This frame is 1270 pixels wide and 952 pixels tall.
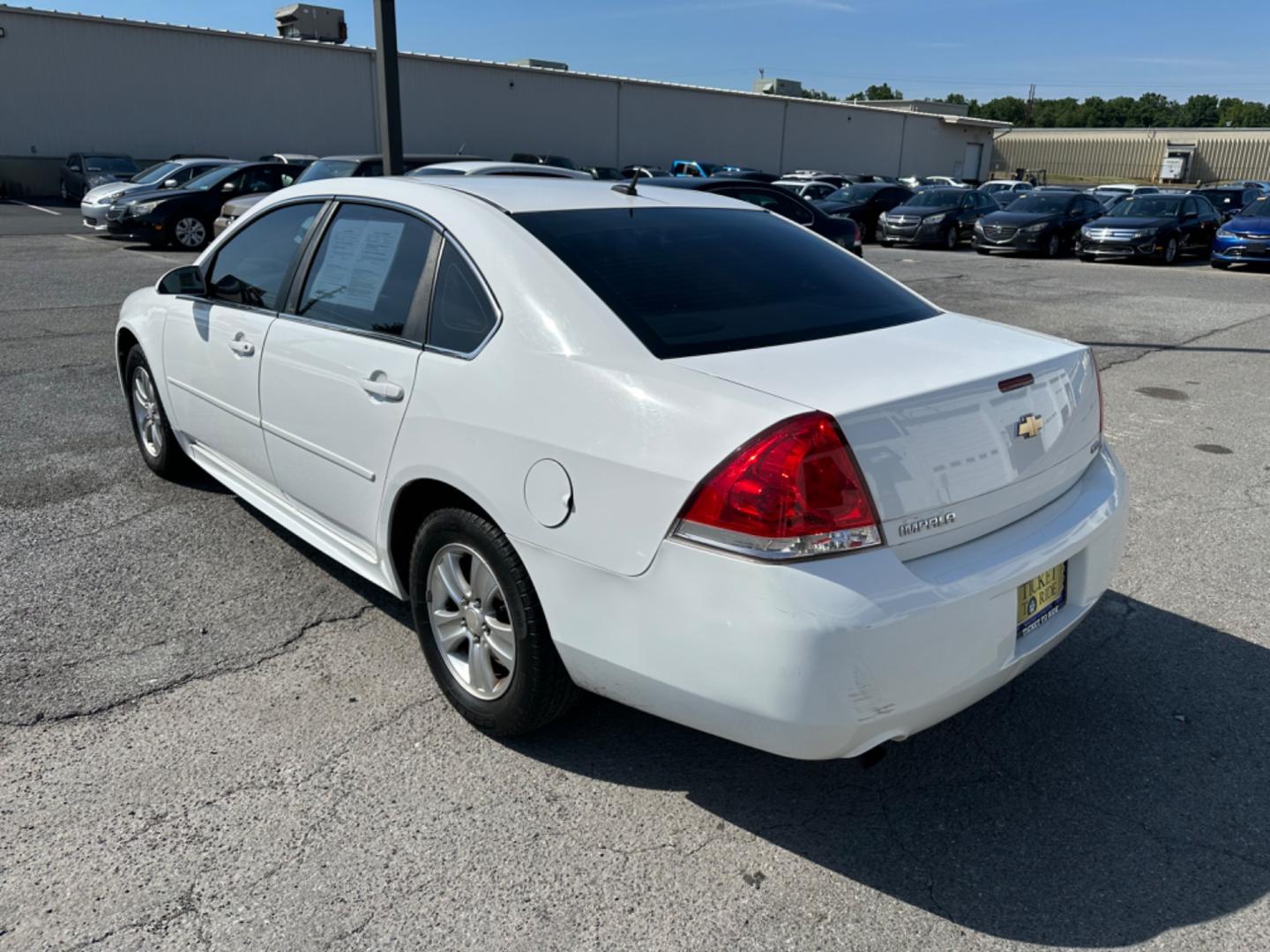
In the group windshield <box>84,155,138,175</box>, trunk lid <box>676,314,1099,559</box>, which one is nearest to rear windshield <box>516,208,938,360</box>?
trunk lid <box>676,314,1099,559</box>

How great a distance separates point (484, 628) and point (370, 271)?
1.34m

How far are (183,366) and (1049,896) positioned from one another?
3.98 meters

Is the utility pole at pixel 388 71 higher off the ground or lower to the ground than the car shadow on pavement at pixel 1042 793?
higher

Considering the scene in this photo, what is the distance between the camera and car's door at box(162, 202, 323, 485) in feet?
12.6

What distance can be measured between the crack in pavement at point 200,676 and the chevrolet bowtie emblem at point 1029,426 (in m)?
2.52

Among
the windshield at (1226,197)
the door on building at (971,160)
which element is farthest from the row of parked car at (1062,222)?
the door on building at (971,160)

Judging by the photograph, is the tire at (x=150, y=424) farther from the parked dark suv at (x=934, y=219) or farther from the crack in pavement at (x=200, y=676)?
the parked dark suv at (x=934, y=219)

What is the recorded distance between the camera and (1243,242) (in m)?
18.4

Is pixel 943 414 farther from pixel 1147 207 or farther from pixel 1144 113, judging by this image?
pixel 1144 113

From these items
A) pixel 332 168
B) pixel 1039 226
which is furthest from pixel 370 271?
pixel 1039 226

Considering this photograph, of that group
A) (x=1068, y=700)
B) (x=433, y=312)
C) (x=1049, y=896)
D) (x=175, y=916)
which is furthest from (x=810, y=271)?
(x=175, y=916)

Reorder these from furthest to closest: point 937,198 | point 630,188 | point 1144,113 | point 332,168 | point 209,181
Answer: point 1144,113
point 937,198
point 209,181
point 332,168
point 630,188

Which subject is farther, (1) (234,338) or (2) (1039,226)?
(2) (1039,226)

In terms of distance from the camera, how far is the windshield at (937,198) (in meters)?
22.9
